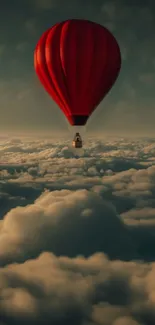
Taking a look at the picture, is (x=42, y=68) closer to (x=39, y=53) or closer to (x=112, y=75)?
(x=39, y=53)

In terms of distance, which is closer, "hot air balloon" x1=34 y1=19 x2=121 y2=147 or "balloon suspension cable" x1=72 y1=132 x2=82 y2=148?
"balloon suspension cable" x1=72 y1=132 x2=82 y2=148

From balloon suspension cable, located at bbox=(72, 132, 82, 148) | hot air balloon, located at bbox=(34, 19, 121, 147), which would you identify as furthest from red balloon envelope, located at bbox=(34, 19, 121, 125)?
balloon suspension cable, located at bbox=(72, 132, 82, 148)

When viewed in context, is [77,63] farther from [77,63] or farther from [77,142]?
[77,142]

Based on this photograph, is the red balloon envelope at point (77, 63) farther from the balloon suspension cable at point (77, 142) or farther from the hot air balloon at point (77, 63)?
the balloon suspension cable at point (77, 142)

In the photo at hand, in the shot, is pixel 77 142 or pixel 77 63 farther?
pixel 77 63

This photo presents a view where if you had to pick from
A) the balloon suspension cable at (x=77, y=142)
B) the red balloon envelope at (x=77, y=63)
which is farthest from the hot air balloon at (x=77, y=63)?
the balloon suspension cable at (x=77, y=142)

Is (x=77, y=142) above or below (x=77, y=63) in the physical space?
below

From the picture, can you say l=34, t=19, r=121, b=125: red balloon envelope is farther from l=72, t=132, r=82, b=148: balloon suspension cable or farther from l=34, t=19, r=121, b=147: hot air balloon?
l=72, t=132, r=82, b=148: balloon suspension cable

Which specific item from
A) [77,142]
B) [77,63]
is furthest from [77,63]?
[77,142]
